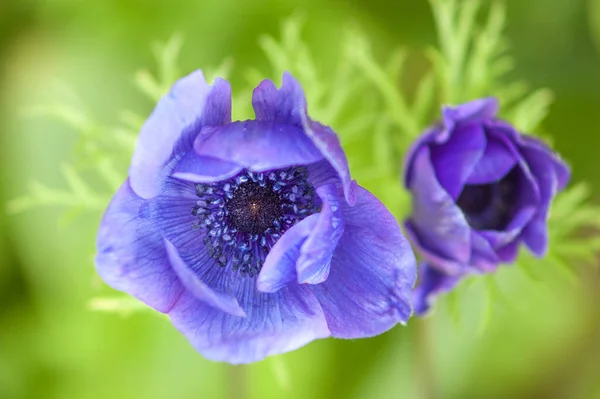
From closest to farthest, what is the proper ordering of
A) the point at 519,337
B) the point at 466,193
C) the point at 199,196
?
the point at 199,196
the point at 466,193
the point at 519,337

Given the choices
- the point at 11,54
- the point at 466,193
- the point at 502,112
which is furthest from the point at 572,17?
the point at 11,54

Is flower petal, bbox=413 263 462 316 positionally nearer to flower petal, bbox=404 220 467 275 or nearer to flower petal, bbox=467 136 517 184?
flower petal, bbox=404 220 467 275

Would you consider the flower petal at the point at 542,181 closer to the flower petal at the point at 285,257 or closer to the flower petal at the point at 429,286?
the flower petal at the point at 429,286

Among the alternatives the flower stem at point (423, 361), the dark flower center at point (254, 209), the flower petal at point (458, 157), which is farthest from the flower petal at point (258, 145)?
the flower stem at point (423, 361)

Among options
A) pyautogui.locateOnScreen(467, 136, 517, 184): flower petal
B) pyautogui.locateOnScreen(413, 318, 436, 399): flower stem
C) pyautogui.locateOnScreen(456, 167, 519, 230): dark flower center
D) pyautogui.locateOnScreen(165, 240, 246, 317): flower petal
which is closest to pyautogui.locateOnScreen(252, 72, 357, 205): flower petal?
pyautogui.locateOnScreen(165, 240, 246, 317): flower petal

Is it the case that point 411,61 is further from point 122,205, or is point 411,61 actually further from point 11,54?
point 122,205
